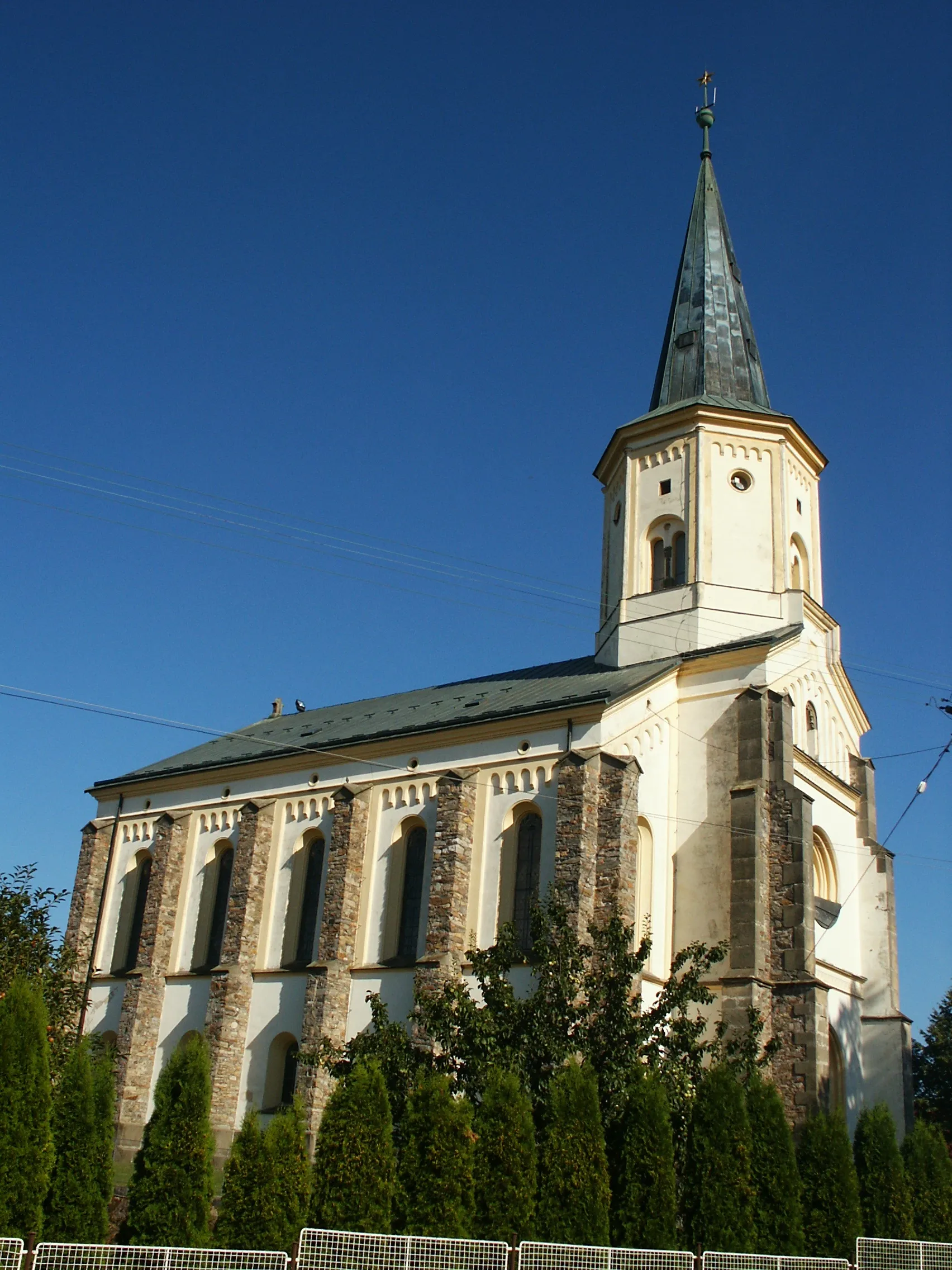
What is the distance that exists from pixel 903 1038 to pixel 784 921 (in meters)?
5.60

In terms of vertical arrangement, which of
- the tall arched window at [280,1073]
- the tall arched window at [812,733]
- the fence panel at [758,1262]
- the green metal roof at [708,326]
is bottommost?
the fence panel at [758,1262]

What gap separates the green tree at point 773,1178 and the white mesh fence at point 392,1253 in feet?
17.0

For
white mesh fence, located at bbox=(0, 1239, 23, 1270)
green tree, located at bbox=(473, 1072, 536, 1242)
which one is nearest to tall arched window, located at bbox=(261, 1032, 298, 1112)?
green tree, located at bbox=(473, 1072, 536, 1242)

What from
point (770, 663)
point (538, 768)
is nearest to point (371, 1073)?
point (538, 768)

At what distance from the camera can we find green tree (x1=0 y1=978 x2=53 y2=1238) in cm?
1420

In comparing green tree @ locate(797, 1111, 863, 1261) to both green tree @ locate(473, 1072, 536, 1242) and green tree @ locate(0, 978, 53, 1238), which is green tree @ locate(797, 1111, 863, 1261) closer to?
green tree @ locate(473, 1072, 536, 1242)

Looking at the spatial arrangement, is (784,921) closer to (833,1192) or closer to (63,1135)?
(833,1192)

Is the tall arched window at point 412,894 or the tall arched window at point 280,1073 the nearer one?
the tall arched window at point 412,894

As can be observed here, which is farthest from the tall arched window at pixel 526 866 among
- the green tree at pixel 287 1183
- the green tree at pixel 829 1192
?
the green tree at pixel 287 1183

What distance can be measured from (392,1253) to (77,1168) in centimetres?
447

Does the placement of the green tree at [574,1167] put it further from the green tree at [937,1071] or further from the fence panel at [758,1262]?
the green tree at [937,1071]

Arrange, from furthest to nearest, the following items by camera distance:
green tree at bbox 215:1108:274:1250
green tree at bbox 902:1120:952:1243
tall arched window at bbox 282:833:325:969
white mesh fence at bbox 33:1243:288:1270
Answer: tall arched window at bbox 282:833:325:969, green tree at bbox 902:1120:952:1243, green tree at bbox 215:1108:274:1250, white mesh fence at bbox 33:1243:288:1270

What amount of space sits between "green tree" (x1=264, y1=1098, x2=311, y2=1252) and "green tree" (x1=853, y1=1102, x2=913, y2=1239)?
30.6ft

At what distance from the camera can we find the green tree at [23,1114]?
14.2 m
